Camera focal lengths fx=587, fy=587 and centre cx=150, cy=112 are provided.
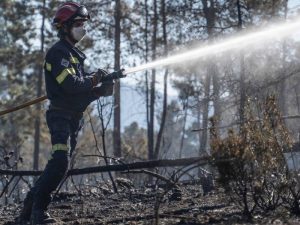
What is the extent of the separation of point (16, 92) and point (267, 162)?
30838 mm

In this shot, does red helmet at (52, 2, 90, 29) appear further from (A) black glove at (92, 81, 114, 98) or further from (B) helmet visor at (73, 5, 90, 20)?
(A) black glove at (92, 81, 114, 98)

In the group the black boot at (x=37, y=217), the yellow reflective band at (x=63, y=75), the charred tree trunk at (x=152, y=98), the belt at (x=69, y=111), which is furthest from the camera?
the charred tree trunk at (x=152, y=98)

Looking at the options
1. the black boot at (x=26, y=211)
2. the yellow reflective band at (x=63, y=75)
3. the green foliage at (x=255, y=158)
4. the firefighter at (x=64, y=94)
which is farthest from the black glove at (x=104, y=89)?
the green foliage at (x=255, y=158)

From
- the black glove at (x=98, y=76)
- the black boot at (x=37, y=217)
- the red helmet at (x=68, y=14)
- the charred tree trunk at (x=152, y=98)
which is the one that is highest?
the charred tree trunk at (x=152, y=98)

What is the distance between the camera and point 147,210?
590cm

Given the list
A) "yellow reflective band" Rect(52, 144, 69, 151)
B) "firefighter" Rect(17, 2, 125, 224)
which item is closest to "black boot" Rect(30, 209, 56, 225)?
"firefighter" Rect(17, 2, 125, 224)

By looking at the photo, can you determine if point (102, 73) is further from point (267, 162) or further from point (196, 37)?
point (196, 37)

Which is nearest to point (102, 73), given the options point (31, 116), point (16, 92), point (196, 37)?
point (196, 37)

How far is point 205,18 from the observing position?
764 inches

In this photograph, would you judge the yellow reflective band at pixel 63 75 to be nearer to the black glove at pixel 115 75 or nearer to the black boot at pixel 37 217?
the black glove at pixel 115 75

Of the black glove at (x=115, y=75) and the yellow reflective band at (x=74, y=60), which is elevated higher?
the yellow reflective band at (x=74, y=60)

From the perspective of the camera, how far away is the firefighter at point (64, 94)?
5.16 m

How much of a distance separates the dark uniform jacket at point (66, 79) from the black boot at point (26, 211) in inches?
38.6

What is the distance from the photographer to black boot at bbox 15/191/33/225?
18.5ft
